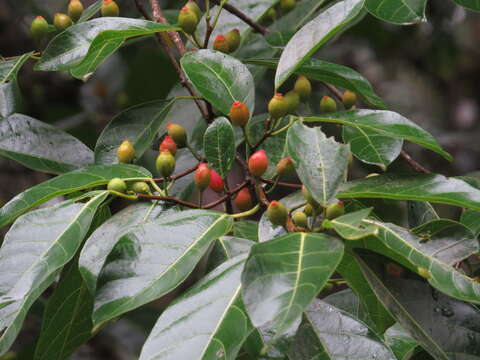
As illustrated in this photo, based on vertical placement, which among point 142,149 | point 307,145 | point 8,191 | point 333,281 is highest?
point 307,145

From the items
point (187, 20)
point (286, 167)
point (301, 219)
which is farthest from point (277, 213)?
point (187, 20)

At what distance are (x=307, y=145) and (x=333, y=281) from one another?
1.10ft

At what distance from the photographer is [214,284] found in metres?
0.86

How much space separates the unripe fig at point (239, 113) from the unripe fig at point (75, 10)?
50cm

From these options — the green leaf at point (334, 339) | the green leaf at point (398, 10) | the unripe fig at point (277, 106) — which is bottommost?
the green leaf at point (334, 339)

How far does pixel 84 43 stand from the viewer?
1111mm

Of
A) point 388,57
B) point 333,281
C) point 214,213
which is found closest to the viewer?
point 214,213

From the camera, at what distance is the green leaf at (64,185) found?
3.22ft

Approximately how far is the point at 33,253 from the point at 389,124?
0.54 m

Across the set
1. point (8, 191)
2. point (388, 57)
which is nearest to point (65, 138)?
point (8, 191)

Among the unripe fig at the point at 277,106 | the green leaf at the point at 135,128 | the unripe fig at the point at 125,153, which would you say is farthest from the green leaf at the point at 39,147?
the unripe fig at the point at 277,106

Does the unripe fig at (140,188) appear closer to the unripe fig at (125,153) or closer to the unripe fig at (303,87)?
the unripe fig at (125,153)

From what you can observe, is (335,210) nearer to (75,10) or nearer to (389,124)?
(389,124)

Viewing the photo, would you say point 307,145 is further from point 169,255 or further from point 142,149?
point 142,149
